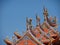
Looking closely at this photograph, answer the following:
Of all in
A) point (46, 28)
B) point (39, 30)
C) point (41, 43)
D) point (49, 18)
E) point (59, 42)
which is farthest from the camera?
point (49, 18)

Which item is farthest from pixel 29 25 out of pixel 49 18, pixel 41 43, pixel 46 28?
pixel 49 18

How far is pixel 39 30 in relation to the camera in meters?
9.52

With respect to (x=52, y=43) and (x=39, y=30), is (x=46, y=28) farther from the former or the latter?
(x=52, y=43)

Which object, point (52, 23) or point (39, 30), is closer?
point (39, 30)

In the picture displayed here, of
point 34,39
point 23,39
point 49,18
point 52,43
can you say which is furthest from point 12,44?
point 49,18

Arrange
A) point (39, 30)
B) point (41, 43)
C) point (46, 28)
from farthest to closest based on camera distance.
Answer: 1. point (46, 28)
2. point (39, 30)
3. point (41, 43)

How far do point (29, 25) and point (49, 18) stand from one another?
13.2 ft

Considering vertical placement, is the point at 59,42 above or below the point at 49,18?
below

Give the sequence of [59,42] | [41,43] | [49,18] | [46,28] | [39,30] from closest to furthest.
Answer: [41,43]
[59,42]
[39,30]
[46,28]
[49,18]

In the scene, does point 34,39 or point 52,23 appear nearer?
point 34,39

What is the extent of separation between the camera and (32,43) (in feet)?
24.3

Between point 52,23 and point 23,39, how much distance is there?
174 inches

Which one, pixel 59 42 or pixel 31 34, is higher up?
pixel 31 34

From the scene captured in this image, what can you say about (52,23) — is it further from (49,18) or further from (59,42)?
(59,42)
